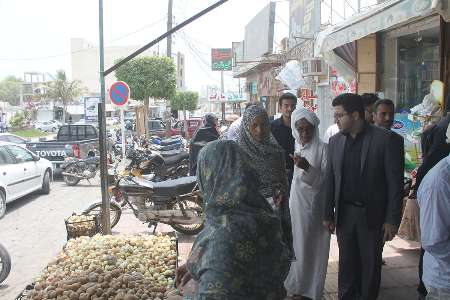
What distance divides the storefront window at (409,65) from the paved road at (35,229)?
540 cm

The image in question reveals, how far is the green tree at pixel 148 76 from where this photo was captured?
23906mm

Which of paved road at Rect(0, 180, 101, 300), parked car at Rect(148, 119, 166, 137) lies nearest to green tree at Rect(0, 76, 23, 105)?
parked car at Rect(148, 119, 166, 137)

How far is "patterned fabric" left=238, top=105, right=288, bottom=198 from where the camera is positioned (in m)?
3.66

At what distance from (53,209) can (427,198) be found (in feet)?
28.4

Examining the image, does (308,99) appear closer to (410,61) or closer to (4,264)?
(410,61)

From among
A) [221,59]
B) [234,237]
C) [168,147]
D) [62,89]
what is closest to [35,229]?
[168,147]

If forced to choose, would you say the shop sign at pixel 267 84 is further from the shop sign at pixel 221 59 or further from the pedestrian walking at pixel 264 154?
the pedestrian walking at pixel 264 154

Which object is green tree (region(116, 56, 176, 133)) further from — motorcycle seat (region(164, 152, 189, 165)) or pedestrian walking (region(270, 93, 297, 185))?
pedestrian walking (region(270, 93, 297, 185))

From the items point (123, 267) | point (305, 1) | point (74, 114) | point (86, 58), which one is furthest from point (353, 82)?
point (86, 58)

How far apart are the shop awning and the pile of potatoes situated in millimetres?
3014

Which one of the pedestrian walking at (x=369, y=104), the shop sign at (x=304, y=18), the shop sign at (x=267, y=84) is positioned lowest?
the pedestrian walking at (x=369, y=104)

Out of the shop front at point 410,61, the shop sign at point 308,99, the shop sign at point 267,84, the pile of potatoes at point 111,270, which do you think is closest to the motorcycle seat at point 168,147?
the shop sign at point 308,99

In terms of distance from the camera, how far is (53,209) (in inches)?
375

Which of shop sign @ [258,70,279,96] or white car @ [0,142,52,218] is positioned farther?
shop sign @ [258,70,279,96]
